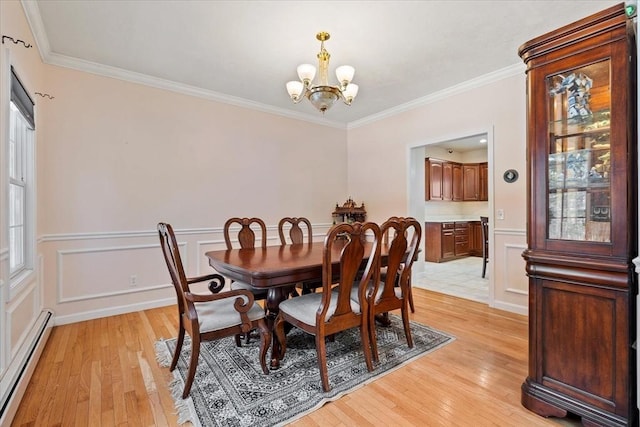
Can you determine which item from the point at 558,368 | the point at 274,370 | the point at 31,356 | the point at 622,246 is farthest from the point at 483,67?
the point at 31,356

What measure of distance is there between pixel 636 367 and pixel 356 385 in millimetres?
1401

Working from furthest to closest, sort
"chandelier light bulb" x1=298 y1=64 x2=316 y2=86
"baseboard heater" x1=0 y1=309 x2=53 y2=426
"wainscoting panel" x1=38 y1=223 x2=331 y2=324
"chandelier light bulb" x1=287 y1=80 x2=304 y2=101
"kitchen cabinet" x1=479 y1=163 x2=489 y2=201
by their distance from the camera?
"kitchen cabinet" x1=479 y1=163 x2=489 y2=201 → "wainscoting panel" x1=38 y1=223 x2=331 y2=324 → "chandelier light bulb" x1=287 y1=80 x2=304 y2=101 → "chandelier light bulb" x1=298 y1=64 x2=316 y2=86 → "baseboard heater" x1=0 y1=309 x2=53 y2=426

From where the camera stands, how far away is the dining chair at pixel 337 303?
1.84 m

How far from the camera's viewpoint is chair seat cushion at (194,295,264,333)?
1883mm

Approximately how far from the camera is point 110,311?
10.8ft

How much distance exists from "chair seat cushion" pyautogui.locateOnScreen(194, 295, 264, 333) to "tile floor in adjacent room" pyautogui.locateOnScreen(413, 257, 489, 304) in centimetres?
295

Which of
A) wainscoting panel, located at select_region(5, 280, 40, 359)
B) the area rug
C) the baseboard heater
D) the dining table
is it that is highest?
the dining table

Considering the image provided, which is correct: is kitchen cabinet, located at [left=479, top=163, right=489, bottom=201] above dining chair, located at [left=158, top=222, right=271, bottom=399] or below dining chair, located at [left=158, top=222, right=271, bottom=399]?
above

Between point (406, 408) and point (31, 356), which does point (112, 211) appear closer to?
point (31, 356)

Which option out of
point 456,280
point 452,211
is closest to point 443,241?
point 452,211

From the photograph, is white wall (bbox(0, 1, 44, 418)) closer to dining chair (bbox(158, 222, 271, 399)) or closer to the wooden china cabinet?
dining chair (bbox(158, 222, 271, 399))

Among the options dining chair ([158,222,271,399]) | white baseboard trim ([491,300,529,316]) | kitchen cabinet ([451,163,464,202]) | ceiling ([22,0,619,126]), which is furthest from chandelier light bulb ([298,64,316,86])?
kitchen cabinet ([451,163,464,202])

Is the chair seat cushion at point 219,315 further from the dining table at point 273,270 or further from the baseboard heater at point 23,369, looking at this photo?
the baseboard heater at point 23,369

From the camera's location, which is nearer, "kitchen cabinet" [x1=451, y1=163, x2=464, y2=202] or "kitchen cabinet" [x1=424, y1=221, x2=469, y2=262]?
"kitchen cabinet" [x1=424, y1=221, x2=469, y2=262]
